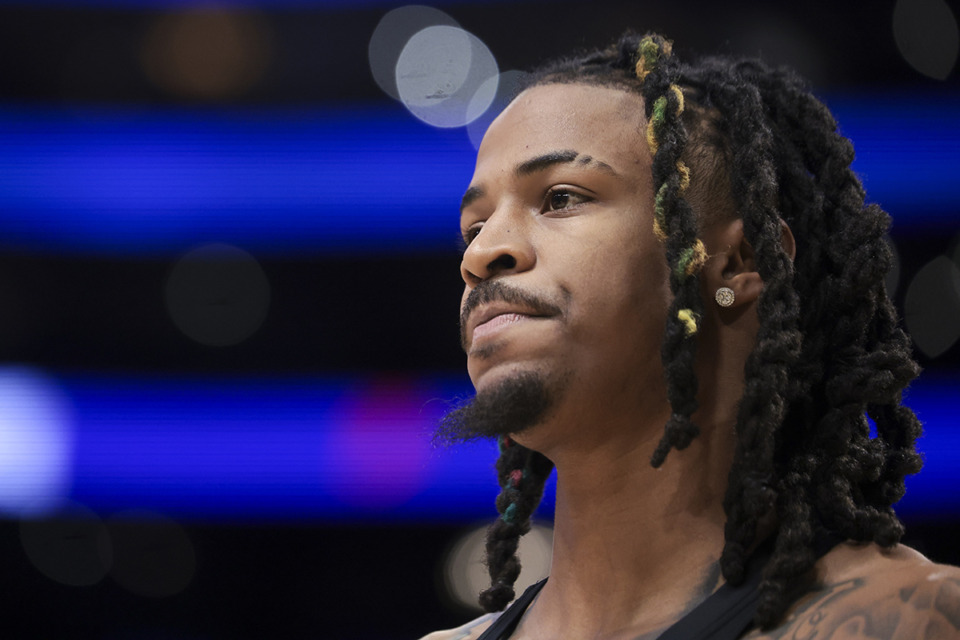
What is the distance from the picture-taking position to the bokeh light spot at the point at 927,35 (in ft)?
9.50

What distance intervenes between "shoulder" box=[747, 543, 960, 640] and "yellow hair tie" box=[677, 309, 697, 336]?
42cm

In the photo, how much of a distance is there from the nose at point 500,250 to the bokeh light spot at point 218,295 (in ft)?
5.92

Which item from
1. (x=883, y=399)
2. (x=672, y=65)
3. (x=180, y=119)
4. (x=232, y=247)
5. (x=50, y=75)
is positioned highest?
(x=50, y=75)

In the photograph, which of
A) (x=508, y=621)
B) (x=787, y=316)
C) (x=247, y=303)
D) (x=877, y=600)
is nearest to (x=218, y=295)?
(x=247, y=303)

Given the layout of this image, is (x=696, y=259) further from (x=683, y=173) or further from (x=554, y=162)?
(x=554, y=162)

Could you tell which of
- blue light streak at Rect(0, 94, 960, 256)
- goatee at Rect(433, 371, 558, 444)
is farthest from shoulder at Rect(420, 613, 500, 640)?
blue light streak at Rect(0, 94, 960, 256)

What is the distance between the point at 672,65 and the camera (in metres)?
1.88

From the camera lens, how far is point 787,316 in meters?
1.63

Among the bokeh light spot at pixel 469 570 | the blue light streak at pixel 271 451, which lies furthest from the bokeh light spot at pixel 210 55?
the bokeh light spot at pixel 469 570

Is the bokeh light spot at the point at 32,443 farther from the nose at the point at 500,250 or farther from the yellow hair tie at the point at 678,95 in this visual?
the yellow hair tie at the point at 678,95

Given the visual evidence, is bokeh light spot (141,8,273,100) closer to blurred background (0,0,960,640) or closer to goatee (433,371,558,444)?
blurred background (0,0,960,640)

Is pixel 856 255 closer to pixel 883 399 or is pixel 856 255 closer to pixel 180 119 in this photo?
pixel 883 399

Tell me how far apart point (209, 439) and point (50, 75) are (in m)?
1.44

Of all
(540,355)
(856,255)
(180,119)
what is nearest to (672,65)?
(856,255)
